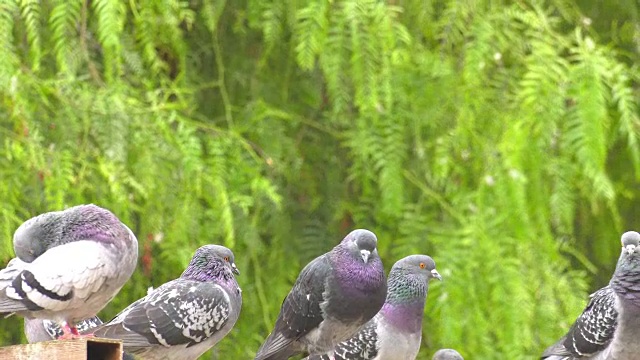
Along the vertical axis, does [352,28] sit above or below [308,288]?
above

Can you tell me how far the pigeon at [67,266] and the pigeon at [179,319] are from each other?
0.73ft

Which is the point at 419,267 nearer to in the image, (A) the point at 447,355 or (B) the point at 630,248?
(A) the point at 447,355

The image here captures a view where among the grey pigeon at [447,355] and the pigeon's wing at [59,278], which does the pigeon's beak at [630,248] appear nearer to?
the grey pigeon at [447,355]

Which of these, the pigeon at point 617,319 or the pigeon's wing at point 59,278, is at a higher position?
the pigeon's wing at point 59,278

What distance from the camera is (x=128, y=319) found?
17.4ft

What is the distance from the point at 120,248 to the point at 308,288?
0.87m

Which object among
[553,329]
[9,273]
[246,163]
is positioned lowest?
[553,329]

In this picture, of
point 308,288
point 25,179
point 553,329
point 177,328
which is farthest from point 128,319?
point 553,329

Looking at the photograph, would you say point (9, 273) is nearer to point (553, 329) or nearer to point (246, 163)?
point (246, 163)

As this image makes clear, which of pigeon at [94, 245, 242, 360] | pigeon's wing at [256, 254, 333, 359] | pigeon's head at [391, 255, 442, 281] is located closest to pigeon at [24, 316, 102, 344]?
pigeon at [94, 245, 242, 360]

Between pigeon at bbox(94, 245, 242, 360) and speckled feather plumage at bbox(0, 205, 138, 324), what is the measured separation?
0.76 ft

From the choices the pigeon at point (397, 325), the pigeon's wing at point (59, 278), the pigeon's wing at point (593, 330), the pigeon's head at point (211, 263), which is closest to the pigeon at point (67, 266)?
the pigeon's wing at point (59, 278)

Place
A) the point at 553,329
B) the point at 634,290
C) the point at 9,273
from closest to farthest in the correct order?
the point at 9,273 → the point at 634,290 → the point at 553,329

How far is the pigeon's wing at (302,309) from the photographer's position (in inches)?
221
